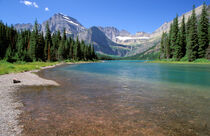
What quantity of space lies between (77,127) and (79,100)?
15.2 feet

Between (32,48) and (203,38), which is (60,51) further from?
(203,38)

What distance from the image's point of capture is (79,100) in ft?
37.4

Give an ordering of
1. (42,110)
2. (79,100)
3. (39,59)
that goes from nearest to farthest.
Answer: (42,110), (79,100), (39,59)

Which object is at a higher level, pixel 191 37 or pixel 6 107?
pixel 191 37

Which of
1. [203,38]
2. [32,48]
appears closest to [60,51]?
[32,48]

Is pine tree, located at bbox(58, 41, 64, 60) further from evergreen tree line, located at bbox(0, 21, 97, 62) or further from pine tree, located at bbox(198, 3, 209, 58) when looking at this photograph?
pine tree, located at bbox(198, 3, 209, 58)

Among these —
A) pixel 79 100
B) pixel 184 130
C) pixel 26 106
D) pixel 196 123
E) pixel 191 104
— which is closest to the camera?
pixel 184 130

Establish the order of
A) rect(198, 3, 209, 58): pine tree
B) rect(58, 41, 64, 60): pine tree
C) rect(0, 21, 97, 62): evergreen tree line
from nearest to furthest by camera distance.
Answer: rect(0, 21, 97, 62): evergreen tree line → rect(198, 3, 209, 58): pine tree → rect(58, 41, 64, 60): pine tree

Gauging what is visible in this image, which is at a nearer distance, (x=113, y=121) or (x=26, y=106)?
(x=113, y=121)

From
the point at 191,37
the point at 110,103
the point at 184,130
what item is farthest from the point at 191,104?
the point at 191,37

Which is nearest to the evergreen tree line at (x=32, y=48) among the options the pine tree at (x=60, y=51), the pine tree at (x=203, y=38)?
the pine tree at (x=60, y=51)

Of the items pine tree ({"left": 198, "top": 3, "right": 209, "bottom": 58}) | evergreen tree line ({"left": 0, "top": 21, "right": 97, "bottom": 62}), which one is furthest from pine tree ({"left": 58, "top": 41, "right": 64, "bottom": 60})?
pine tree ({"left": 198, "top": 3, "right": 209, "bottom": 58})

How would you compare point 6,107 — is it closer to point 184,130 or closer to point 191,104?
point 184,130

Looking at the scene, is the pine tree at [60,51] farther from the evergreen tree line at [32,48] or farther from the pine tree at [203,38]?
the pine tree at [203,38]
